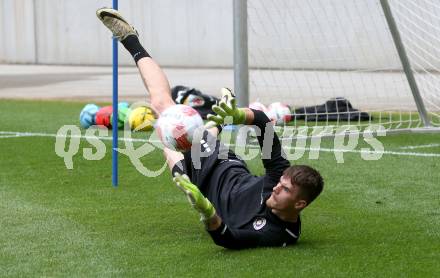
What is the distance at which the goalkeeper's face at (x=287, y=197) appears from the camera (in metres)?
5.88

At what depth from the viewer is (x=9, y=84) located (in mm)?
20484

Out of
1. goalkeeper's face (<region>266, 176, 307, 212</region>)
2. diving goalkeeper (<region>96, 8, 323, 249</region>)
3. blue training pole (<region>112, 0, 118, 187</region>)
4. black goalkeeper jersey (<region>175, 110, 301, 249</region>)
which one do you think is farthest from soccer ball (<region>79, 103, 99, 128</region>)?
goalkeeper's face (<region>266, 176, 307, 212</region>)

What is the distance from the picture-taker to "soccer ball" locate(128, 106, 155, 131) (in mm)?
11867

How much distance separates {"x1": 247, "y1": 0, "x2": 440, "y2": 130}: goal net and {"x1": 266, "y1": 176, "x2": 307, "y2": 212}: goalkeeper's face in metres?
5.66

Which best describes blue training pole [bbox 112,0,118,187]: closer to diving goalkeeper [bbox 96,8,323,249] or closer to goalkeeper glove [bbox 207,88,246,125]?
diving goalkeeper [bbox 96,8,323,249]

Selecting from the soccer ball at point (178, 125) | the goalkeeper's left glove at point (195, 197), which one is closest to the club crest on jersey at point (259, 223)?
the goalkeeper's left glove at point (195, 197)

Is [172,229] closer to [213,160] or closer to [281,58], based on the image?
[213,160]

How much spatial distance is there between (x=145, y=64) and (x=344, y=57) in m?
8.08

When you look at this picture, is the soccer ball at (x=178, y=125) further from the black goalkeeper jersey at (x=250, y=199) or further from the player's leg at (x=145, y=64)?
the player's leg at (x=145, y=64)

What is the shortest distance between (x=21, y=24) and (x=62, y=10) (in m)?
1.57

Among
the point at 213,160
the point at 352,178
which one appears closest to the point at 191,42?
the point at 352,178

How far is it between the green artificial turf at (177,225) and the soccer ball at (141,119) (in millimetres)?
1853

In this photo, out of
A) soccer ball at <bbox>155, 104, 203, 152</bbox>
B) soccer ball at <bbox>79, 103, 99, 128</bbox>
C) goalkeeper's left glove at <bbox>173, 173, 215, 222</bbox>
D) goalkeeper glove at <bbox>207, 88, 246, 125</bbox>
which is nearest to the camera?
goalkeeper's left glove at <bbox>173, 173, 215, 222</bbox>

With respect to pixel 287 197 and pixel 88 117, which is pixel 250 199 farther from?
pixel 88 117
